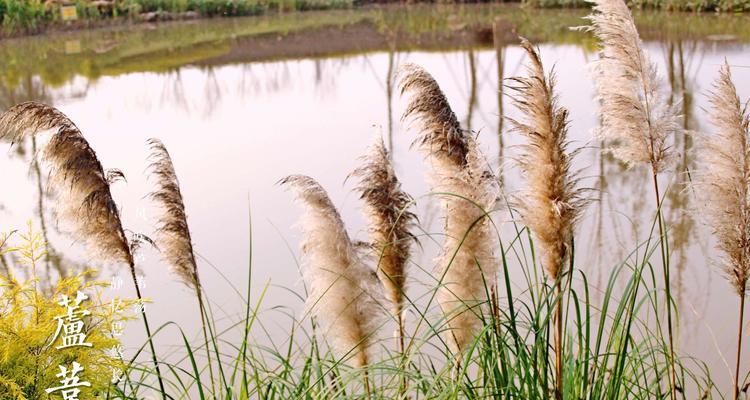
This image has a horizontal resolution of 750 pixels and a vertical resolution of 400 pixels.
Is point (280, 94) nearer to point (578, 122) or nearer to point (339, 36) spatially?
point (578, 122)

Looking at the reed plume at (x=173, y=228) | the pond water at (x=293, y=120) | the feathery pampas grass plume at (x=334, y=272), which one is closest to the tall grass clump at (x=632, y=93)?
the pond water at (x=293, y=120)

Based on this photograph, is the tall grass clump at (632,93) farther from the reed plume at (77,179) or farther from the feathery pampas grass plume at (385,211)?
the reed plume at (77,179)

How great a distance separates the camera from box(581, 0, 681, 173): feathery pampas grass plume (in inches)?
70.1

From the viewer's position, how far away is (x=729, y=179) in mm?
1783

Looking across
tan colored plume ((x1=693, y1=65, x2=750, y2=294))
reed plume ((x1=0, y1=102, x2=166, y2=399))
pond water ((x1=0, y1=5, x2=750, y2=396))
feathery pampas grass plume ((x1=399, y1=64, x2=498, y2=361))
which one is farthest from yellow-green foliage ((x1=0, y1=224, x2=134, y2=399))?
tan colored plume ((x1=693, y1=65, x2=750, y2=294))

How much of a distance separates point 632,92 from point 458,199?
435 mm

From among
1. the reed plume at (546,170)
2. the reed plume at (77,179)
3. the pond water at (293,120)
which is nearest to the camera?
the reed plume at (546,170)

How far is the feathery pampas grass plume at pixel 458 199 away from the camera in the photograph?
1.76m

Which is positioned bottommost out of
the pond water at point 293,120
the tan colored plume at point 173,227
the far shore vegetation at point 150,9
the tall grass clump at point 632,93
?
the pond water at point 293,120

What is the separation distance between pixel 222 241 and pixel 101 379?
8.39 ft

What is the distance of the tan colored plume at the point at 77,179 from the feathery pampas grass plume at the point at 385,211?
1.82 feet

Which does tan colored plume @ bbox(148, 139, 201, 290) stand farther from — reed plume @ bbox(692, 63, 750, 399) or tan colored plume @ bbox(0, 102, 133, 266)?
reed plume @ bbox(692, 63, 750, 399)

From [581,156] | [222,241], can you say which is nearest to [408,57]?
[581,156]

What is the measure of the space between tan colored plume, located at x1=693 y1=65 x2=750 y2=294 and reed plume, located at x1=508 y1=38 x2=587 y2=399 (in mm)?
385
